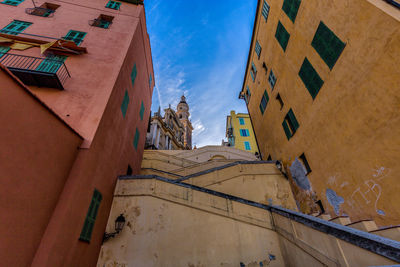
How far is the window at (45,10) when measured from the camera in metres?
10.2

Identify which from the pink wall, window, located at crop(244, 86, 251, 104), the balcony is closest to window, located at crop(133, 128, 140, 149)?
the balcony

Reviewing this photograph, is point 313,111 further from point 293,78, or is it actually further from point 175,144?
point 175,144

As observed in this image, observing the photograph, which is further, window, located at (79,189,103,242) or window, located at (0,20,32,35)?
window, located at (0,20,32,35)

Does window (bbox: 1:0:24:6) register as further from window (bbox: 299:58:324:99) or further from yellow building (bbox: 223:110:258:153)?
yellow building (bbox: 223:110:258:153)

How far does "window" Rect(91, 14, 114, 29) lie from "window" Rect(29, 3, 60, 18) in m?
2.54

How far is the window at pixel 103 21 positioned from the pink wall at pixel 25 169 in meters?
8.24

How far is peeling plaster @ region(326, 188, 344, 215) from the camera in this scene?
24.0 ft

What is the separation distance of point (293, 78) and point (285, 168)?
18.1ft

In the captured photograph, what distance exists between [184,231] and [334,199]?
258 inches

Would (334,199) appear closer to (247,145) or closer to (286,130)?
(286,130)

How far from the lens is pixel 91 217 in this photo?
20.5 ft

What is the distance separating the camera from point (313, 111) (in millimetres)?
8664

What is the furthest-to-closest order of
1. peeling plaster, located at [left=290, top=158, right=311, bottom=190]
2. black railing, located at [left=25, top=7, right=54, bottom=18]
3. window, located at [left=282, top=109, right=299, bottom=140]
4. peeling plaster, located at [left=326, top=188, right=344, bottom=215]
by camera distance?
window, located at [left=282, top=109, right=299, bottom=140] → black railing, located at [left=25, top=7, right=54, bottom=18] → peeling plaster, located at [left=290, top=158, right=311, bottom=190] → peeling plaster, located at [left=326, top=188, right=344, bottom=215]

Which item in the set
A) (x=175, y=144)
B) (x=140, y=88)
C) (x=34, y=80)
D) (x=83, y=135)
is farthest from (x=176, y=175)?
(x=175, y=144)
